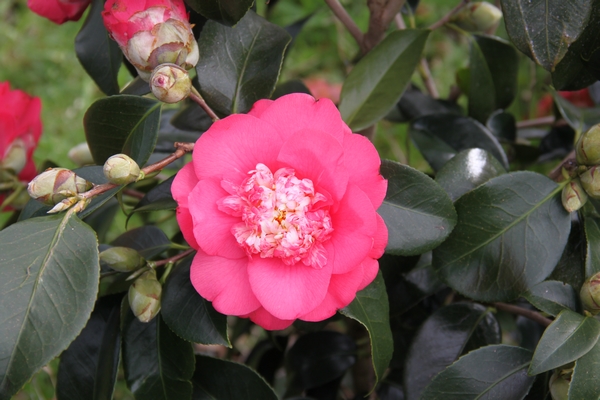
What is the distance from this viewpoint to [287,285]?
1.87 feet

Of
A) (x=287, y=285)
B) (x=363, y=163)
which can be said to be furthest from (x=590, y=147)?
(x=287, y=285)

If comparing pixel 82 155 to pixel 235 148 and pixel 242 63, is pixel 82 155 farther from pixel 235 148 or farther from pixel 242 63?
pixel 235 148

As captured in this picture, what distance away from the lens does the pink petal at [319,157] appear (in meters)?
0.54

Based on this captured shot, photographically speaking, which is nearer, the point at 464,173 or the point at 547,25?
the point at 547,25

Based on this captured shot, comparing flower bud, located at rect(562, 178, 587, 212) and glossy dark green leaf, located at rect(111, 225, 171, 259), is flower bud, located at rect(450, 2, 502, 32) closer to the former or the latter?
flower bud, located at rect(562, 178, 587, 212)

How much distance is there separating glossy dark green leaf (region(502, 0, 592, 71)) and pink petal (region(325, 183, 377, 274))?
234 millimetres

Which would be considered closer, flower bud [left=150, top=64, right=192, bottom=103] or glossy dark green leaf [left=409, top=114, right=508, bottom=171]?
flower bud [left=150, top=64, right=192, bottom=103]

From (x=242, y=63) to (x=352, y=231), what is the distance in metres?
0.30

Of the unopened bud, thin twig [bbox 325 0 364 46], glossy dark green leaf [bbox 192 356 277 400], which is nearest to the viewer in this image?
glossy dark green leaf [bbox 192 356 277 400]

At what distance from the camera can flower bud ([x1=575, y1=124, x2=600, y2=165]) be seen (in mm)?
620

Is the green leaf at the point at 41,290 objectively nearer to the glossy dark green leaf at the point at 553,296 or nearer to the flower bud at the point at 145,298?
the flower bud at the point at 145,298

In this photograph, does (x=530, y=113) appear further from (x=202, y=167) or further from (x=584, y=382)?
(x=202, y=167)

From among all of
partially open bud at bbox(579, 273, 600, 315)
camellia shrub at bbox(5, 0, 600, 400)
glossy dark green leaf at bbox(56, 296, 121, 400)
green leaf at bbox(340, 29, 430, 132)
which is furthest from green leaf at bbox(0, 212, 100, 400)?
partially open bud at bbox(579, 273, 600, 315)

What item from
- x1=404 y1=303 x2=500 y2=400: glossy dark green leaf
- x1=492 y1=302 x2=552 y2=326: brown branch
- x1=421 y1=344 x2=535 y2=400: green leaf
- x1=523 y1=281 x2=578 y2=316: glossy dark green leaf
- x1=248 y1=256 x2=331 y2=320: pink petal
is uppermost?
x1=248 y1=256 x2=331 y2=320: pink petal
